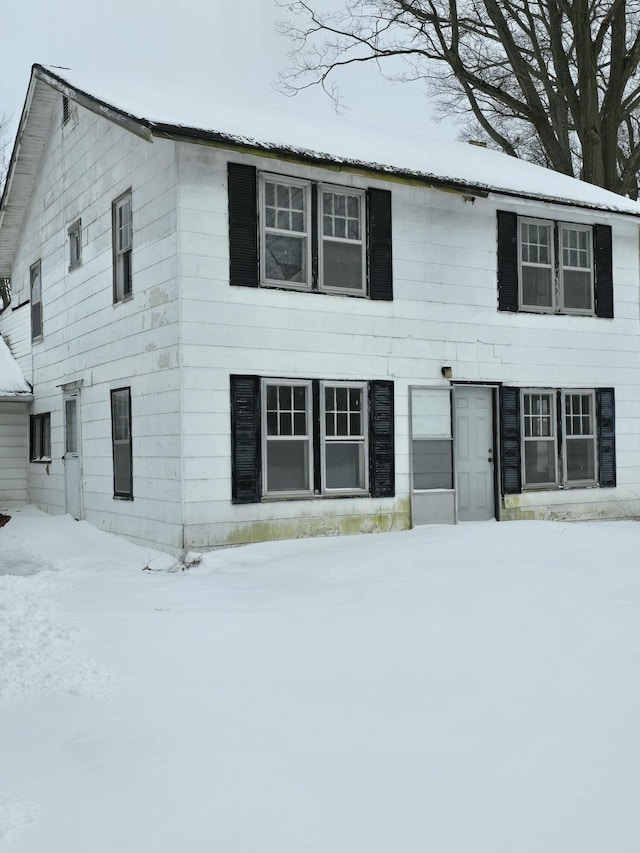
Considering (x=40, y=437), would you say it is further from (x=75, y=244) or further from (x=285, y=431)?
(x=285, y=431)

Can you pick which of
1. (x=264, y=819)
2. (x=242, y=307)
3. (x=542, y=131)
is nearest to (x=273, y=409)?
(x=242, y=307)

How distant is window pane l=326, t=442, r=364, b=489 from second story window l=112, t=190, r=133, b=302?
402cm

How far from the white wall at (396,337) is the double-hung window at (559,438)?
258mm

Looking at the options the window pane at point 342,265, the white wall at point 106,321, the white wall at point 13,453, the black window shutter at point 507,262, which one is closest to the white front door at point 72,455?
the white wall at point 106,321

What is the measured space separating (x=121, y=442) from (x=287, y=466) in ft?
9.87

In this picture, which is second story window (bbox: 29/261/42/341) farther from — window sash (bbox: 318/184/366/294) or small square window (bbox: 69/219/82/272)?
window sash (bbox: 318/184/366/294)

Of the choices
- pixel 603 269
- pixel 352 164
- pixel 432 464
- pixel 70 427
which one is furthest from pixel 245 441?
pixel 603 269

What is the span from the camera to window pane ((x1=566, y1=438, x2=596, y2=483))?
14898mm

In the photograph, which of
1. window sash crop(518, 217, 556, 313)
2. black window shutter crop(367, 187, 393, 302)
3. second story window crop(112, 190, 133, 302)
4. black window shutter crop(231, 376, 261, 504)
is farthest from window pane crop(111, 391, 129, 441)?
window sash crop(518, 217, 556, 313)

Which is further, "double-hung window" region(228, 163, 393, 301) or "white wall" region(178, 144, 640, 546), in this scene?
"double-hung window" region(228, 163, 393, 301)

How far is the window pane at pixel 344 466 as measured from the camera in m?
12.4

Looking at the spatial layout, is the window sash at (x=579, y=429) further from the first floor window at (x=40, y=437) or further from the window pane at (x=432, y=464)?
the first floor window at (x=40, y=437)

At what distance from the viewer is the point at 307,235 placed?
40.1 feet

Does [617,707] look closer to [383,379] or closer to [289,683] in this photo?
[289,683]
